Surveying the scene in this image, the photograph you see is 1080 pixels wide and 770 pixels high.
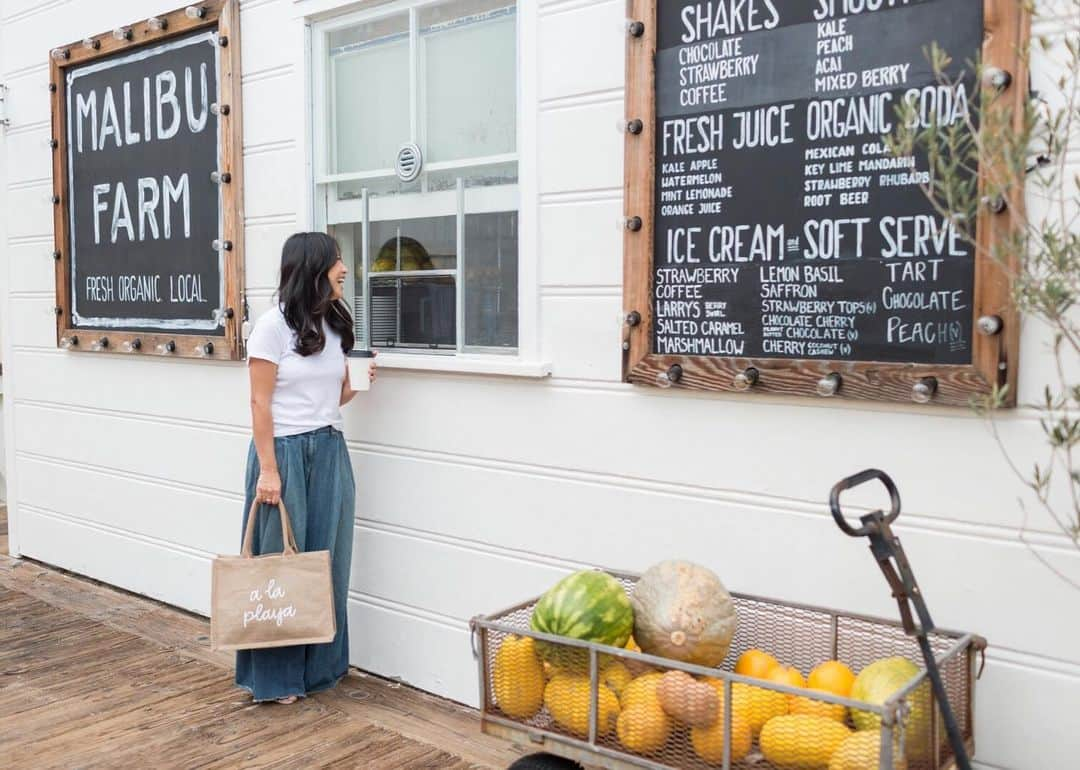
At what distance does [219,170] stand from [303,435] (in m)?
1.38

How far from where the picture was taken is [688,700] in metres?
2.21

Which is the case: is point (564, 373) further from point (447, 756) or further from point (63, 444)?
point (63, 444)

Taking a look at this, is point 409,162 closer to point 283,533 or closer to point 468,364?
point 468,364

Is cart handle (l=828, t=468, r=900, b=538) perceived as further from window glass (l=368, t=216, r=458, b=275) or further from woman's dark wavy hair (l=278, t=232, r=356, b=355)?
woman's dark wavy hair (l=278, t=232, r=356, b=355)

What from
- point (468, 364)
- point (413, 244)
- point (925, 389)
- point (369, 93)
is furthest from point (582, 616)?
point (369, 93)

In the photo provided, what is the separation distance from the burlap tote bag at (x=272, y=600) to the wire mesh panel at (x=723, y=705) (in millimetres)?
1238

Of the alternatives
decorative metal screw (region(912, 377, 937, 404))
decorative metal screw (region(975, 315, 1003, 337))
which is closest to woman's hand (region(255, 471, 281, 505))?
decorative metal screw (region(912, 377, 937, 404))

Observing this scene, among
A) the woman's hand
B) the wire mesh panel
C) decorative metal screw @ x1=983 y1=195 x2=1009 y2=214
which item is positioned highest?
decorative metal screw @ x1=983 y1=195 x2=1009 y2=214

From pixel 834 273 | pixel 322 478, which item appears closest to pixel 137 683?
pixel 322 478

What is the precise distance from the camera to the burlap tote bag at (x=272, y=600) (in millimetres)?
3650

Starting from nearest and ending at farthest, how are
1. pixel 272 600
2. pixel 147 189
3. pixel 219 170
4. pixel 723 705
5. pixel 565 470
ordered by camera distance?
pixel 723 705 < pixel 565 470 < pixel 272 600 < pixel 219 170 < pixel 147 189

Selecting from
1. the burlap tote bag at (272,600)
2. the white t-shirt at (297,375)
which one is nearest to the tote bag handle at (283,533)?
the burlap tote bag at (272,600)

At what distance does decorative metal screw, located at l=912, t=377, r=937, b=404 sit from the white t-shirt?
6.71 ft

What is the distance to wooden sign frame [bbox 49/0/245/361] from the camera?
14.8 ft
